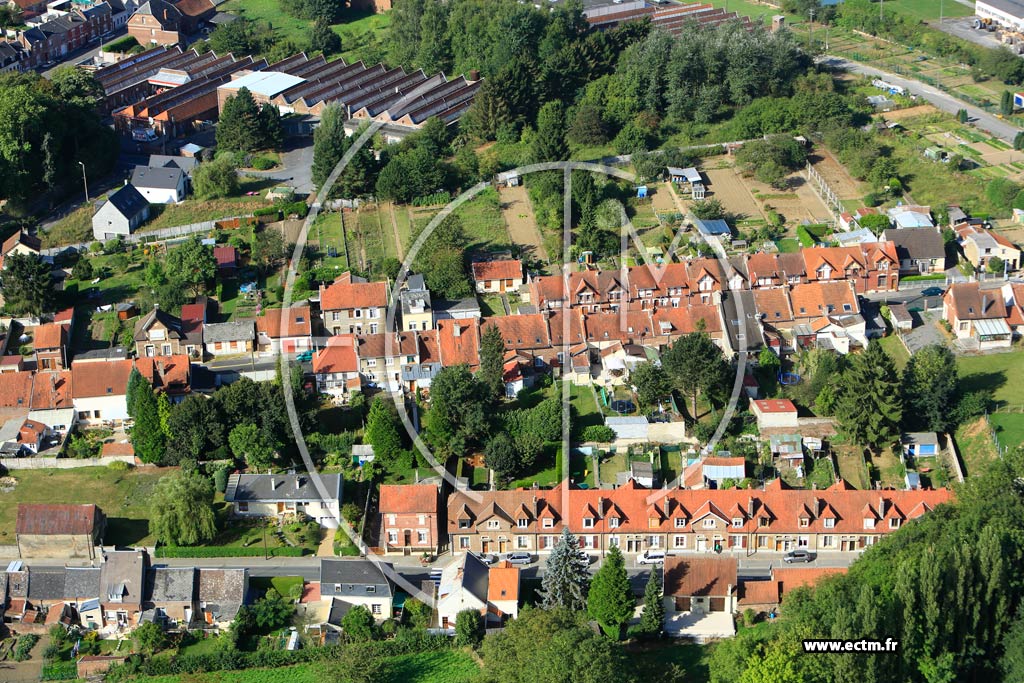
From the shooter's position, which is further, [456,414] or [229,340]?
[229,340]

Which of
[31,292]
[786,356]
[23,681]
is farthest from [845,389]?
[31,292]

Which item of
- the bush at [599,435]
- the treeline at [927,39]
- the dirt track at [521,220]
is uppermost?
the treeline at [927,39]

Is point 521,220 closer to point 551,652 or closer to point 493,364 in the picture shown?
point 493,364

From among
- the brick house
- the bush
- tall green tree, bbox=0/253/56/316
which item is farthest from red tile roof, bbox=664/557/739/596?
tall green tree, bbox=0/253/56/316

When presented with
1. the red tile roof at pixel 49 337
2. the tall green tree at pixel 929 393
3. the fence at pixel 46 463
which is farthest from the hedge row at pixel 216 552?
the tall green tree at pixel 929 393

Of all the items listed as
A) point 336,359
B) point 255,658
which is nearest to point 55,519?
point 255,658

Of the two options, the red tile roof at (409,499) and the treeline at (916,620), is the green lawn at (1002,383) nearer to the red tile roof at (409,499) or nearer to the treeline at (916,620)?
the treeline at (916,620)
